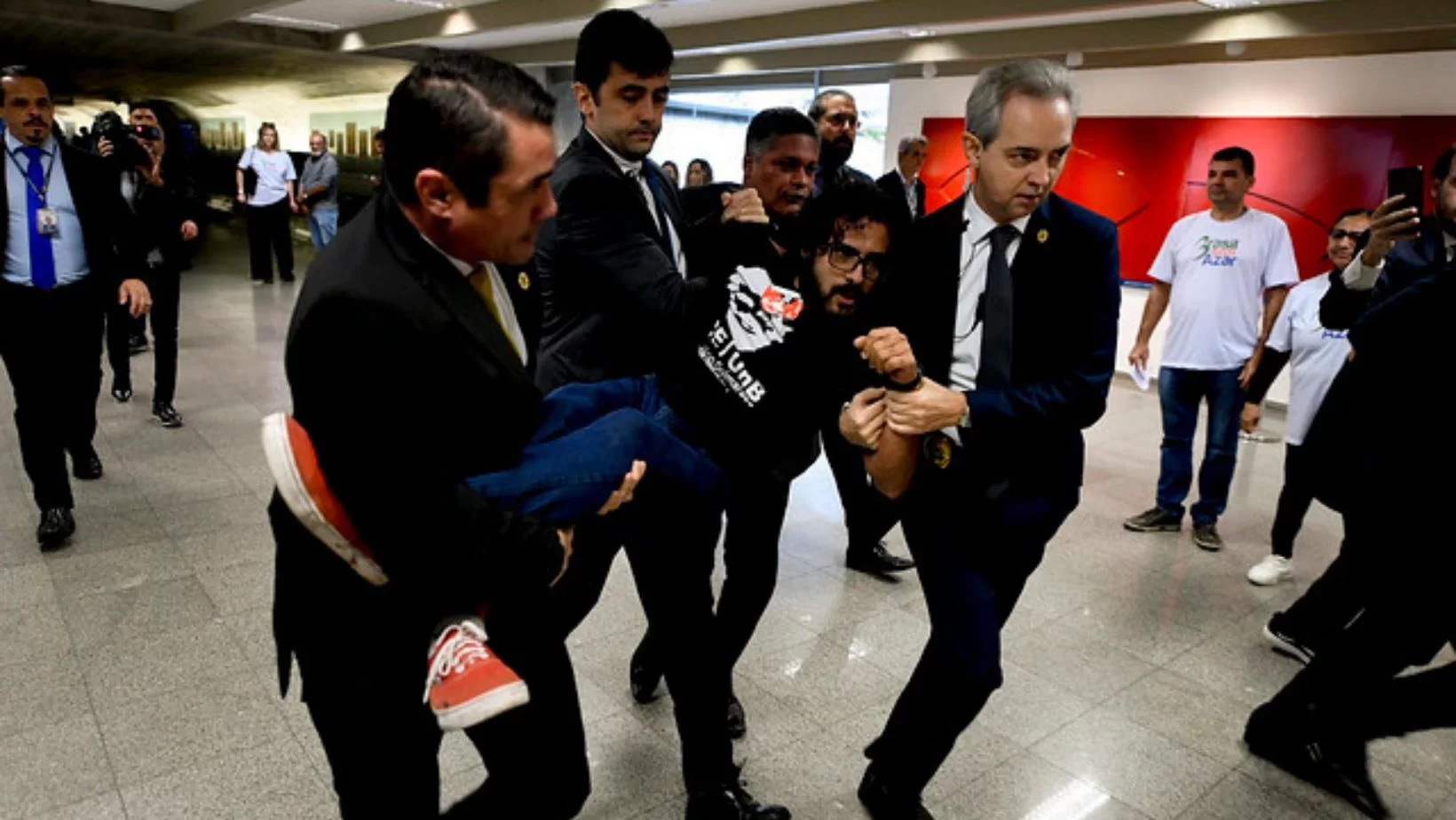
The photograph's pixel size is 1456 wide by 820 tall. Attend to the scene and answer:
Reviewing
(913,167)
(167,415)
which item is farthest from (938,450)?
(167,415)

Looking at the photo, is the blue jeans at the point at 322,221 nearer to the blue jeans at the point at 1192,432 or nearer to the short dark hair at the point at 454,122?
the blue jeans at the point at 1192,432

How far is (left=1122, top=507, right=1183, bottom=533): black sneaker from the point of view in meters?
4.18

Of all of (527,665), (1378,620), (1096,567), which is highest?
(527,665)

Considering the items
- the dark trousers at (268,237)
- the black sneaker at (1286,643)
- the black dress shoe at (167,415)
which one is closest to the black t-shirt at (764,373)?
the black sneaker at (1286,643)

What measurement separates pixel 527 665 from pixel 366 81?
1636 centimetres

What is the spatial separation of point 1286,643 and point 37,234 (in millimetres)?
4784

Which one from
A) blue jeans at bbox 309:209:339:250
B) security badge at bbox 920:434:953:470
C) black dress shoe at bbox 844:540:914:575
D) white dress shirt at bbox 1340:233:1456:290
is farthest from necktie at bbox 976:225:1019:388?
blue jeans at bbox 309:209:339:250

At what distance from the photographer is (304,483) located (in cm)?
104

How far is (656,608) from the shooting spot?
6.07 ft

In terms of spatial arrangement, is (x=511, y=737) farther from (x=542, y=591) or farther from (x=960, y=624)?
(x=960, y=624)

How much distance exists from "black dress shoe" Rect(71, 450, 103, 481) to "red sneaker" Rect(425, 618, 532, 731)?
395 cm

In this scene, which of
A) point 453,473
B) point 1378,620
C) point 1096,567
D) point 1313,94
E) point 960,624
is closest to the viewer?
point 453,473

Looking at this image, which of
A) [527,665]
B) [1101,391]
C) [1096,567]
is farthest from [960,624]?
[1096,567]

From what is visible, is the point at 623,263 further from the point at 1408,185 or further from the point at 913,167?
the point at 913,167
